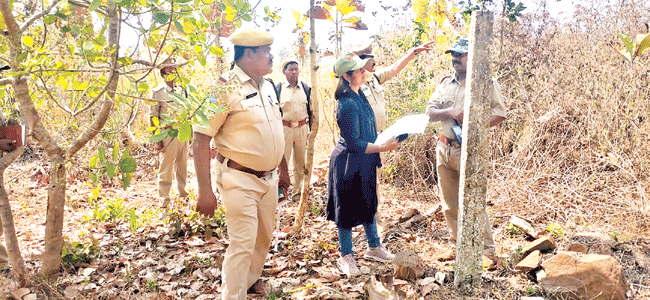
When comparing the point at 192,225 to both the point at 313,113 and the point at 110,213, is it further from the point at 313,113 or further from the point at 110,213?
the point at 313,113

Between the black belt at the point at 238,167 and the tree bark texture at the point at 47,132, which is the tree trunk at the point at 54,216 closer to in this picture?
the tree bark texture at the point at 47,132

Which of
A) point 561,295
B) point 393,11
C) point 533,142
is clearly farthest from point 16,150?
point 393,11

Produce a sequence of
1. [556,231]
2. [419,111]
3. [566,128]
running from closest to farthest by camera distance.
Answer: [556,231] → [566,128] → [419,111]

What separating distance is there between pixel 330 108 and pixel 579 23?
441 centimetres

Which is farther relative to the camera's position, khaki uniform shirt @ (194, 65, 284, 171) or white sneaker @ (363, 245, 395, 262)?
white sneaker @ (363, 245, 395, 262)

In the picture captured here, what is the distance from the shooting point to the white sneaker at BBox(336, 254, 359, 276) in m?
3.71

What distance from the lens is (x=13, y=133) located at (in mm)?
3391

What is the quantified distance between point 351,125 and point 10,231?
2.55 m

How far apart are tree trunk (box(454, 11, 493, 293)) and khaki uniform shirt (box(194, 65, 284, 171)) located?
1.33 meters

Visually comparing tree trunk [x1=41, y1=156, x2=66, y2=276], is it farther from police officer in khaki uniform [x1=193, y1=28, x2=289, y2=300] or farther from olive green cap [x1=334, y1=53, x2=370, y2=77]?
olive green cap [x1=334, y1=53, x2=370, y2=77]

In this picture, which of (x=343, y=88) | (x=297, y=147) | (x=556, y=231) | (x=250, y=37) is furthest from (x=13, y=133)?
(x=556, y=231)

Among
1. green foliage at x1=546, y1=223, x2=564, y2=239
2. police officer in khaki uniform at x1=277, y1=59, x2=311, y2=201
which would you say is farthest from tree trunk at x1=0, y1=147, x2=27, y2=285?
green foliage at x1=546, y1=223, x2=564, y2=239

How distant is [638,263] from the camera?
11.8 ft

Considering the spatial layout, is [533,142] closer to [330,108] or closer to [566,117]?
[566,117]
